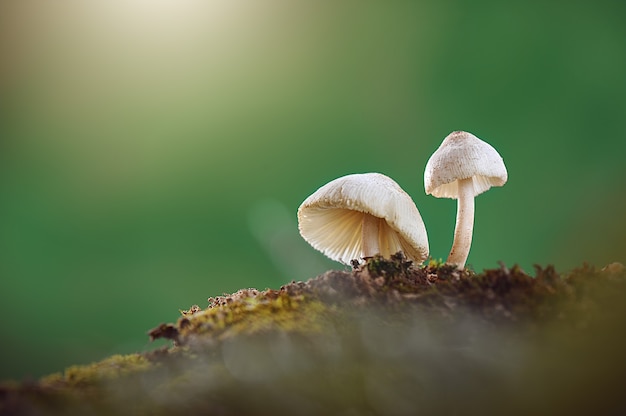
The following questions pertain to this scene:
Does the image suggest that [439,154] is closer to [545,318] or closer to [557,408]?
[545,318]

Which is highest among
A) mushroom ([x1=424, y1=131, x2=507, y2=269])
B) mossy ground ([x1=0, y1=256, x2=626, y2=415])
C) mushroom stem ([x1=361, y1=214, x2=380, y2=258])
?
mushroom ([x1=424, y1=131, x2=507, y2=269])

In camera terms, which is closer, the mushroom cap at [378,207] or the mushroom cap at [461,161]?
the mushroom cap at [378,207]

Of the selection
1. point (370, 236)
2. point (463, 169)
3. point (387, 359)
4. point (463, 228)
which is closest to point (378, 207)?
point (370, 236)

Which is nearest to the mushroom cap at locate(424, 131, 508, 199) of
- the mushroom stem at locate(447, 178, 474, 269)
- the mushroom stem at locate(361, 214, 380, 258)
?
the mushroom stem at locate(447, 178, 474, 269)

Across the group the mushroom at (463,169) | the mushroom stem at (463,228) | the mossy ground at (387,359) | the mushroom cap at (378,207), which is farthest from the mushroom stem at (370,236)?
the mossy ground at (387,359)

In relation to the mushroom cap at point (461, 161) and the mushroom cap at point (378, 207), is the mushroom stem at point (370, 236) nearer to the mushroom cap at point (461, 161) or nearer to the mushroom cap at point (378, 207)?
the mushroom cap at point (378, 207)

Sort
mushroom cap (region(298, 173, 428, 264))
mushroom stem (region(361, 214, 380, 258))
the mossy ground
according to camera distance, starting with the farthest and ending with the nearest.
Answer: mushroom stem (region(361, 214, 380, 258)), mushroom cap (region(298, 173, 428, 264)), the mossy ground

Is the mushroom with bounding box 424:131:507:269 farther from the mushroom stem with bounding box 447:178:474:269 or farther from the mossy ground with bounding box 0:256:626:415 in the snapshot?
the mossy ground with bounding box 0:256:626:415

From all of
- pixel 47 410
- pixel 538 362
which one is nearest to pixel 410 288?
pixel 538 362
